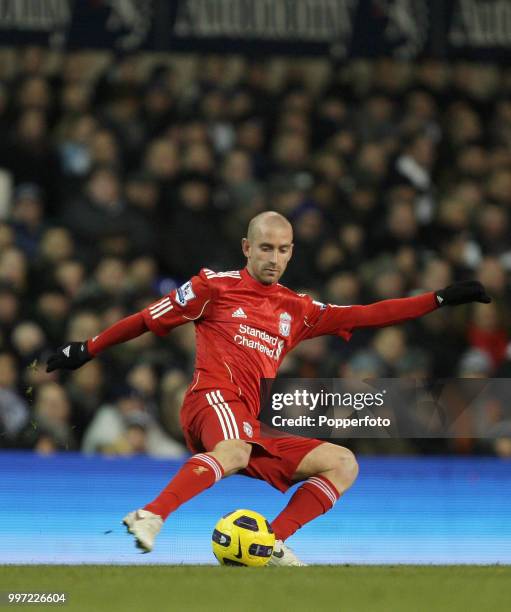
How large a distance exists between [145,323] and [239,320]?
1.24 ft

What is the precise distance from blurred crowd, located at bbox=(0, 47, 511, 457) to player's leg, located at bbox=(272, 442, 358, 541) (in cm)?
138

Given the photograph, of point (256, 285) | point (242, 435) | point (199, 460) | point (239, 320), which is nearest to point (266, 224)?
point (256, 285)

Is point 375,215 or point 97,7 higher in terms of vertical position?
point 97,7

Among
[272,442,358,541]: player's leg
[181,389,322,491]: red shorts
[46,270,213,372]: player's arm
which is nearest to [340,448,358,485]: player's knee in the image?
[272,442,358,541]: player's leg

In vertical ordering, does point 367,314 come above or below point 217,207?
below

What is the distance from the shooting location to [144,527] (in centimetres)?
490

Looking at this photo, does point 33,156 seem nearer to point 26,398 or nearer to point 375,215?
point 375,215

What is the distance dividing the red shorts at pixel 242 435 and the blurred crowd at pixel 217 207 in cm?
106

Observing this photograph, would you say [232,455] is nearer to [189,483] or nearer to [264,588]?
[189,483]

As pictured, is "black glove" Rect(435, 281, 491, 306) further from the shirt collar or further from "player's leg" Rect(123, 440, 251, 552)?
"player's leg" Rect(123, 440, 251, 552)

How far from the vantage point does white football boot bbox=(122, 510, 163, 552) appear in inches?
192

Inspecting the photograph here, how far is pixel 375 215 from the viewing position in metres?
9.31

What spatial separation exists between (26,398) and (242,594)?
2.25m

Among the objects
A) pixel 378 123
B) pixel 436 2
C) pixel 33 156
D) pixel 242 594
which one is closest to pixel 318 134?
pixel 378 123
